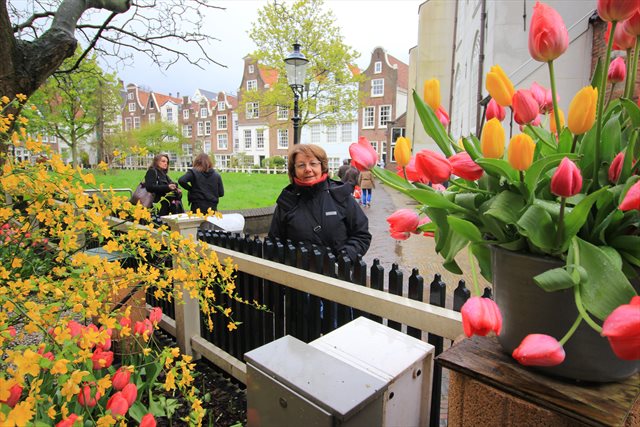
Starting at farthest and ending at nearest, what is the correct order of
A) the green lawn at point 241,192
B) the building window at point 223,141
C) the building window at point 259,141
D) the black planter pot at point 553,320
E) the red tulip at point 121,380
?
the building window at point 223,141, the building window at point 259,141, the green lawn at point 241,192, the red tulip at point 121,380, the black planter pot at point 553,320

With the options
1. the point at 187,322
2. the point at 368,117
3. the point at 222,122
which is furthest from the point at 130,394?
the point at 222,122

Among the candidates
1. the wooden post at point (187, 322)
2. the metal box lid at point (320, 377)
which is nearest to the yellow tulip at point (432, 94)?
the metal box lid at point (320, 377)

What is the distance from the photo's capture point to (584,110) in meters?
0.65

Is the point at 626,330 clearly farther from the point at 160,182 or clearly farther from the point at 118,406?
the point at 160,182

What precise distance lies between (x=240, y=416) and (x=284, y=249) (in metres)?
1.21

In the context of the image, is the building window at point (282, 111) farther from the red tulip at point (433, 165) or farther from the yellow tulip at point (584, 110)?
the yellow tulip at point (584, 110)

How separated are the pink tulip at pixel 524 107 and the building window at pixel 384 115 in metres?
41.9

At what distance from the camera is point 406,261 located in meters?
7.04

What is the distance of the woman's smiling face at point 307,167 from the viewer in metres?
2.77

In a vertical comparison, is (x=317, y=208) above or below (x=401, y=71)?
below

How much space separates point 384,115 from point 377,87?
3437 mm

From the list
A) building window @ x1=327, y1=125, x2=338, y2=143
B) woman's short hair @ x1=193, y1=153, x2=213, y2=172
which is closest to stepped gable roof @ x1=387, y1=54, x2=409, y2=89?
building window @ x1=327, y1=125, x2=338, y2=143

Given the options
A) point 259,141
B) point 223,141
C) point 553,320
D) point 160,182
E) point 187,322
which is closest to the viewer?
point 553,320

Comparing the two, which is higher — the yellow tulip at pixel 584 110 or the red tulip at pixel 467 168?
the yellow tulip at pixel 584 110
